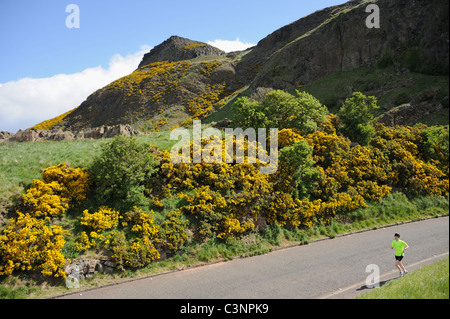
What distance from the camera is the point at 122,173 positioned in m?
13.2

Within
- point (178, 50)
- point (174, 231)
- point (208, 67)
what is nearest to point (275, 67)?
point (208, 67)

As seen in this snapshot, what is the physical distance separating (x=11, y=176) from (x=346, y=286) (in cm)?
1607

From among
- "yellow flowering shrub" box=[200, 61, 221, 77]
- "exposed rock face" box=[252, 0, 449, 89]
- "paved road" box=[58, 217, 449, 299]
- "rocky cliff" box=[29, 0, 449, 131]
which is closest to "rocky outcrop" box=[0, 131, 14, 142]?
"paved road" box=[58, 217, 449, 299]

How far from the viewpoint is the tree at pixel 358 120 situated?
20.1m

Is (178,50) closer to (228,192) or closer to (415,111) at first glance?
(415,111)

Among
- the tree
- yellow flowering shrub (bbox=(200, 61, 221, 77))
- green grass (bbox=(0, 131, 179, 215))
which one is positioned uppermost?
yellow flowering shrub (bbox=(200, 61, 221, 77))

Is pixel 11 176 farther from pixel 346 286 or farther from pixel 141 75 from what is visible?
pixel 141 75

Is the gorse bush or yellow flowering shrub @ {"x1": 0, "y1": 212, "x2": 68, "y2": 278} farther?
the gorse bush

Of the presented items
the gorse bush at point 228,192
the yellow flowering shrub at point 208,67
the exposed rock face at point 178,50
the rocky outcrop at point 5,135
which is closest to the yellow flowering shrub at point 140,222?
the gorse bush at point 228,192

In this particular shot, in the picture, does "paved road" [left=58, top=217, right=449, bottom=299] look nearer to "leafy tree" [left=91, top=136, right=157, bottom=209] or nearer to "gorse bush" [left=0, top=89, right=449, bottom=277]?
"gorse bush" [left=0, top=89, right=449, bottom=277]

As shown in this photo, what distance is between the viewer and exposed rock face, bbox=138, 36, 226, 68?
10100 cm

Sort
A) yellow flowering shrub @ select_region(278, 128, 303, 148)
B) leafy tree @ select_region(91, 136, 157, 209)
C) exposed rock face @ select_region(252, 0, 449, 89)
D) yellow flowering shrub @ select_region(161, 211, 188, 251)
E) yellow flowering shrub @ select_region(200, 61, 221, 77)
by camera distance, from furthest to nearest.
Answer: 1. yellow flowering shrub @ select_region(200, 61, 221, 77)
2. exposed rock face @ select_region(252, 0, 449, 89)
3. yellow flowering shrub @ select_region(278, 128, 303, 148)
4. leafy tree @ select_region(91, 136, 157, 209)
5. yellow flowering shrub @ select_region(161, 211, 188, 251)

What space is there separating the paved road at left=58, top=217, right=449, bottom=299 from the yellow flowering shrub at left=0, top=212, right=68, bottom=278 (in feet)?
5.59
